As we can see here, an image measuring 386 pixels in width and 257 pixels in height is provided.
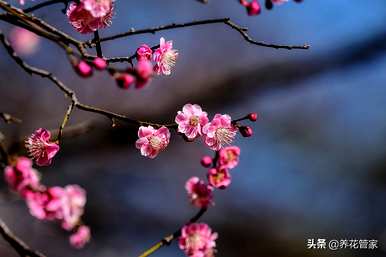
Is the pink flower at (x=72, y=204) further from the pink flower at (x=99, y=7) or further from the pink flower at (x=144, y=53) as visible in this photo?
the pink flower at (x=144, y=53)

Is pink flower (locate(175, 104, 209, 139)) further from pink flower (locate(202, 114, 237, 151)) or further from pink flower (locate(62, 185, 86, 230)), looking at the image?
pink flower (locate(62, 185, 86, 230))

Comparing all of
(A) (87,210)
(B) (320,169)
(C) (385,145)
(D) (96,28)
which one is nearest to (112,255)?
(A) (87,210)

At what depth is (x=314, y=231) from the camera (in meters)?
5.16

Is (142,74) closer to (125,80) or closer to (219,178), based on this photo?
(125,80)

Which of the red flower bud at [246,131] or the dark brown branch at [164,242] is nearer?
the dark brown branch at [164,242]

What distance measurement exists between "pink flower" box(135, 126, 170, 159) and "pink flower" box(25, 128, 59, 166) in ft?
0.57

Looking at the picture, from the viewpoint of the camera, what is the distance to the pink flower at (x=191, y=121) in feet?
3.68

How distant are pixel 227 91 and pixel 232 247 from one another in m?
1.86

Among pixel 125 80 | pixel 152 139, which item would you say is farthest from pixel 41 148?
pixel 125 80

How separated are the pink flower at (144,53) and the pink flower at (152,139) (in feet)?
0.48

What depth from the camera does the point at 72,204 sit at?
769mm

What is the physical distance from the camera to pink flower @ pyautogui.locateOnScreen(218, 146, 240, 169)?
0.96 meters

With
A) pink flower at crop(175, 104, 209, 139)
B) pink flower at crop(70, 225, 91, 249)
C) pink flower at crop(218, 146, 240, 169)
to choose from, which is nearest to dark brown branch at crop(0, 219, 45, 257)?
pink flower at crop(70, 225, 91, 249)

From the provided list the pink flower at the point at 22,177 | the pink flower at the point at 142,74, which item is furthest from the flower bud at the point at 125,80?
the pink flower at the point at 22,177
